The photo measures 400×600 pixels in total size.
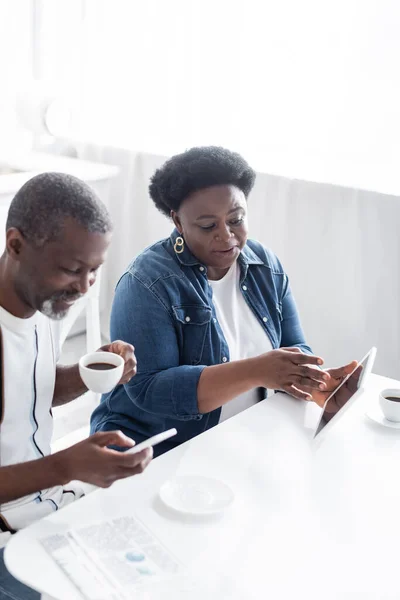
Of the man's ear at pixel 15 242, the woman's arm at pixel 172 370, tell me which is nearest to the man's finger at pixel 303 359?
the woman's arm at pixel 172 370

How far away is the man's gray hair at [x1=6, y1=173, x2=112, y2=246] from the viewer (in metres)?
1.20

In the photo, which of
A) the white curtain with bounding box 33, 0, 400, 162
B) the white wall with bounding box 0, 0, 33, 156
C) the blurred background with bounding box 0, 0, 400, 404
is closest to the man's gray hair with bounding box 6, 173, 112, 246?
the blurred background with bounding box 0, 0, 400, 404

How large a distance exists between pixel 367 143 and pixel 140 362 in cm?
154

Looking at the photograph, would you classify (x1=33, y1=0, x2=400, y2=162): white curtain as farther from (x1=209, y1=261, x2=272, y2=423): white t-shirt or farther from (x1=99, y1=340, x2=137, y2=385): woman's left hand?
(x1=99, y1=340, x2=137, y2=385): woman's left hand

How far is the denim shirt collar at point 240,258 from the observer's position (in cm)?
178

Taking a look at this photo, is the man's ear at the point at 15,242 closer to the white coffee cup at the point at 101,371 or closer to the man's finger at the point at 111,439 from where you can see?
the white coffee cup at the point at 101,371

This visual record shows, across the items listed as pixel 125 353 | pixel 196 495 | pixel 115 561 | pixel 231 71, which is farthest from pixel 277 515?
pixel 231 71

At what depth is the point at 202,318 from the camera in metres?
1.74

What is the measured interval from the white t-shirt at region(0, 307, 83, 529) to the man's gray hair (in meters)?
0.16

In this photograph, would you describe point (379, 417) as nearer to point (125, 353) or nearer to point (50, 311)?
point (125, 353)

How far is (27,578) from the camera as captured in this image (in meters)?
0.97

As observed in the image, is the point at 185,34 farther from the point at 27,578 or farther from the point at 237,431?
the point at 27,578

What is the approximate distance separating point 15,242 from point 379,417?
84cm

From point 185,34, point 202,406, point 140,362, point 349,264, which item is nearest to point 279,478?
point 202,406
